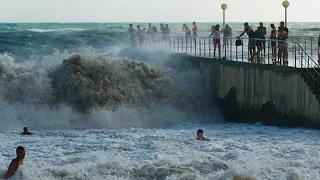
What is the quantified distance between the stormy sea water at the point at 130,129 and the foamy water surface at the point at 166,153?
0.07 ft

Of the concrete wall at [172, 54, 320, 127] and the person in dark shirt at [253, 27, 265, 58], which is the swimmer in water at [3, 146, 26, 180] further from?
the person in dark shirt at [253, 27, 265, 58]

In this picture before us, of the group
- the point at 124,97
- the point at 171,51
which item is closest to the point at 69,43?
the point at 171,51

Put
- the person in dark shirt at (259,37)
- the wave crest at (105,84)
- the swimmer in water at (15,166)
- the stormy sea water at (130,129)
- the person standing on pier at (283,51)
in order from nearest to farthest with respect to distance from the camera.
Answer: the swimmer in water at (15,166) → the stormy sea water at (130,129) → the person standing on pier at (283,51) → the person in dark shirt at (259,37) → the wave crest at (105,84)

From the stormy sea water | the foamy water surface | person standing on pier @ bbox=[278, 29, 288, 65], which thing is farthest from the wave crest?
person standing on pier @ bbox=[278, 29, 288, 65]

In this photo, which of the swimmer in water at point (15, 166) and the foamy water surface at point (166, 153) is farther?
the foamy water surface at point (166, 153)

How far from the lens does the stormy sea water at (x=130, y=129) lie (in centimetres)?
1099

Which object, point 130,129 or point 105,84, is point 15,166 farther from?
point 105,84

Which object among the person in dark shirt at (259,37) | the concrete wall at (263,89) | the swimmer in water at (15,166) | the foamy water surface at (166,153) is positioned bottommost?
the foamy water surface at (166,153)

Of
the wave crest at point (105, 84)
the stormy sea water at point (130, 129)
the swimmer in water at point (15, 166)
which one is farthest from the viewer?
the wave crest at point (105, 84)

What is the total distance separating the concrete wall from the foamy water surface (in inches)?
25.0

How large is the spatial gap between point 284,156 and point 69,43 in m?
41.6

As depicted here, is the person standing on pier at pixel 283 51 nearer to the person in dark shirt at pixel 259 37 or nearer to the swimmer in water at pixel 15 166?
the person in dark shirt at pixel 259 37

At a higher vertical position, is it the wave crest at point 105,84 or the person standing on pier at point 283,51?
the person standing on pier at point 283,51

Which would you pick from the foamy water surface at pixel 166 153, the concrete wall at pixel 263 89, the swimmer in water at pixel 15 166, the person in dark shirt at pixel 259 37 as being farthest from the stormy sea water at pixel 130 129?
the person in dark shirt at pixel 259 37
